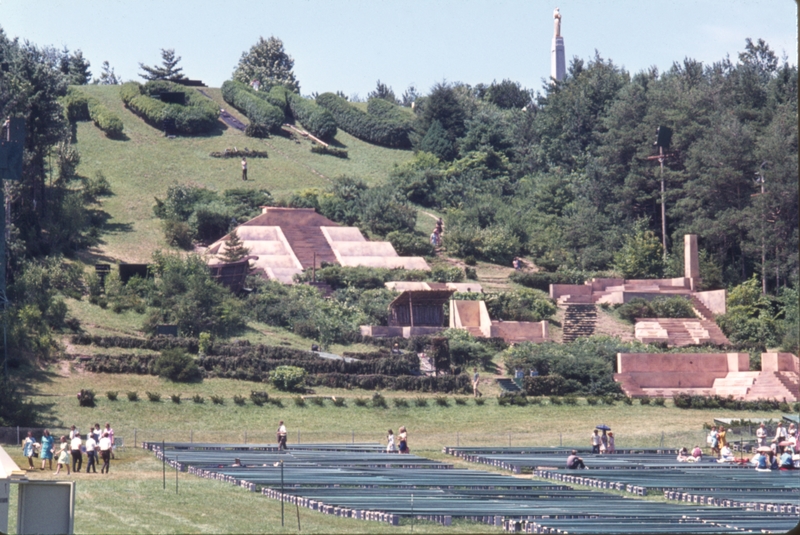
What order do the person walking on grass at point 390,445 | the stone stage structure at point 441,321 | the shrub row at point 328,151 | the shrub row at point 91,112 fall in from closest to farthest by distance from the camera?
the person walking on grass at point 390,445, the stone stage structure at point 441,321, the shrub row at point 91,112, the shrub row at point 328,151

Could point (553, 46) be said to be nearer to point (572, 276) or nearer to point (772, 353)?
point (572, 276)

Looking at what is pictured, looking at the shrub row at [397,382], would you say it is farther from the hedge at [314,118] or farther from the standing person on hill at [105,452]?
the hedge at [314,118]

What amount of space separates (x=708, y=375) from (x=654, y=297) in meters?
9.11

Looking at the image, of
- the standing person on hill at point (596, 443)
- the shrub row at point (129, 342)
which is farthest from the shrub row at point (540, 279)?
the standing person on hill at point (596, 443)

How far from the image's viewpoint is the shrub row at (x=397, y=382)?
42812 mm

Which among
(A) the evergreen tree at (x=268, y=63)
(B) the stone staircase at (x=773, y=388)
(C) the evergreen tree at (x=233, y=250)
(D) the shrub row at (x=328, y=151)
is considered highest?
(A) the evergreen tree at (x=268, y=63)

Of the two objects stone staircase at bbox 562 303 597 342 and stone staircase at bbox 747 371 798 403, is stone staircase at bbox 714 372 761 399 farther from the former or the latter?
stone staircase at bbox 562 303 597 342

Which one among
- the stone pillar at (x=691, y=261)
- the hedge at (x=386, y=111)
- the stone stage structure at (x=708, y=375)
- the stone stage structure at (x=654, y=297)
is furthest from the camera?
the hedge at (x=386, y=111)

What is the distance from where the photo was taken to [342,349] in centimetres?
4772

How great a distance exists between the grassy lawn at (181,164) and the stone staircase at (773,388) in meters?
32.1

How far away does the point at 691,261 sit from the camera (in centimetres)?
5734

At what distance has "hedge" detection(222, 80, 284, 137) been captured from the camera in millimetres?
86500

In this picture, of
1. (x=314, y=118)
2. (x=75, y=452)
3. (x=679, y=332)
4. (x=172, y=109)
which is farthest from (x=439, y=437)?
(x=314, y=118)

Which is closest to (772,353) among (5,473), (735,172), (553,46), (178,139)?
(735,172)
